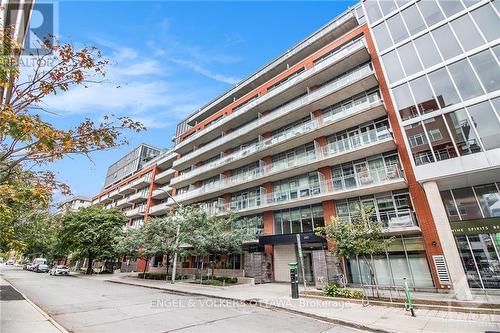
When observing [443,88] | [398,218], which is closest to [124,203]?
[398,218]

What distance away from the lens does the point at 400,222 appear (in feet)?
56.5

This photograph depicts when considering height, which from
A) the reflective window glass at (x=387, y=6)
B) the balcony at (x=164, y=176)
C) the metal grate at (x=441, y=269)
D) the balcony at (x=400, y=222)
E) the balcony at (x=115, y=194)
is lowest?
the metal grate at (x=441, y=269)

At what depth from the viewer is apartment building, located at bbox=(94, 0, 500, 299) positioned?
47.7 feet

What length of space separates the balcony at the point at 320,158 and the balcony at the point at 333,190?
61.1 inches

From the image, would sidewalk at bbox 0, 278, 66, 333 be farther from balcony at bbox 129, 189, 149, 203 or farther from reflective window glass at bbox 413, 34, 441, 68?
balcony at bbox 129, 189, 149, 203

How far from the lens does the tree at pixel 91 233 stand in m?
34.9

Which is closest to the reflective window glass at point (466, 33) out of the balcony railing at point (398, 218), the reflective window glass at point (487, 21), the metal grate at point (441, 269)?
the reflective window glass at point (487, 21)

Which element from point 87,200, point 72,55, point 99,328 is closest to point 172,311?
point 99,328

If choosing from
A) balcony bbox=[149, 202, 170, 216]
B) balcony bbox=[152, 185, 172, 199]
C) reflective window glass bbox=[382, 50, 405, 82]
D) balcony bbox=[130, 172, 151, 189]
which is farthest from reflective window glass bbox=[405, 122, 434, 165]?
balcony bbox=[130, 172, 151, 189]

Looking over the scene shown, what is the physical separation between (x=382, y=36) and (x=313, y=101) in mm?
6979

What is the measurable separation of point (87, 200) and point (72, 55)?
9920 centimetres

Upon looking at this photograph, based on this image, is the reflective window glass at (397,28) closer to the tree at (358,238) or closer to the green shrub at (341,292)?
the tree at (358,238)

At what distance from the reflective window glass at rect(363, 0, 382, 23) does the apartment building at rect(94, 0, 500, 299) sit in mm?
94

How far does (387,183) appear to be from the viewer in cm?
1764
